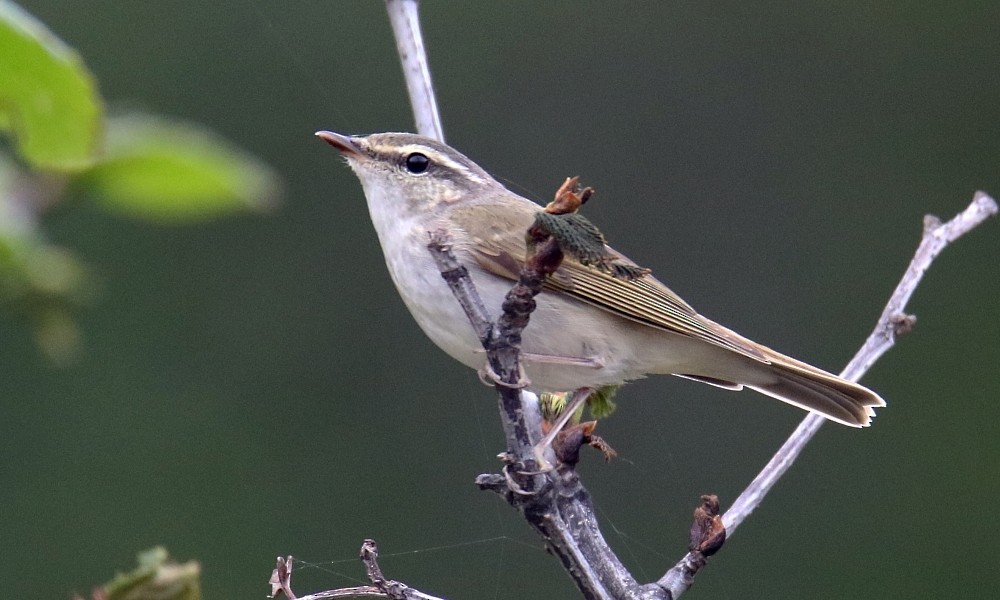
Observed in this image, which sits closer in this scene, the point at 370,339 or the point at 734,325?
the point at 734,325

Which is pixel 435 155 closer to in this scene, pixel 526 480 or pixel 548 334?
pixel 548 334

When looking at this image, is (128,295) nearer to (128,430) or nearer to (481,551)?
(128,430)

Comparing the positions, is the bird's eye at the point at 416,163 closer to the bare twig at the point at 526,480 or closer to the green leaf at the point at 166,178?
the bare twig at the point at 526,480

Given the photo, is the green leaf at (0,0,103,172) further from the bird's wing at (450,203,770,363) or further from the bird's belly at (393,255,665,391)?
the bird's wing at (450,203,770,363)

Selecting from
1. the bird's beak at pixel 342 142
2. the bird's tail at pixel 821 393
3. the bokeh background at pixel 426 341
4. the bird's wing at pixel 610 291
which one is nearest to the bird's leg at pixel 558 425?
the bird's wing at pixel 610 291

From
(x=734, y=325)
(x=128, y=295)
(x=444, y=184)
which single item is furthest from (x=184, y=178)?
(x=128, y=295)
